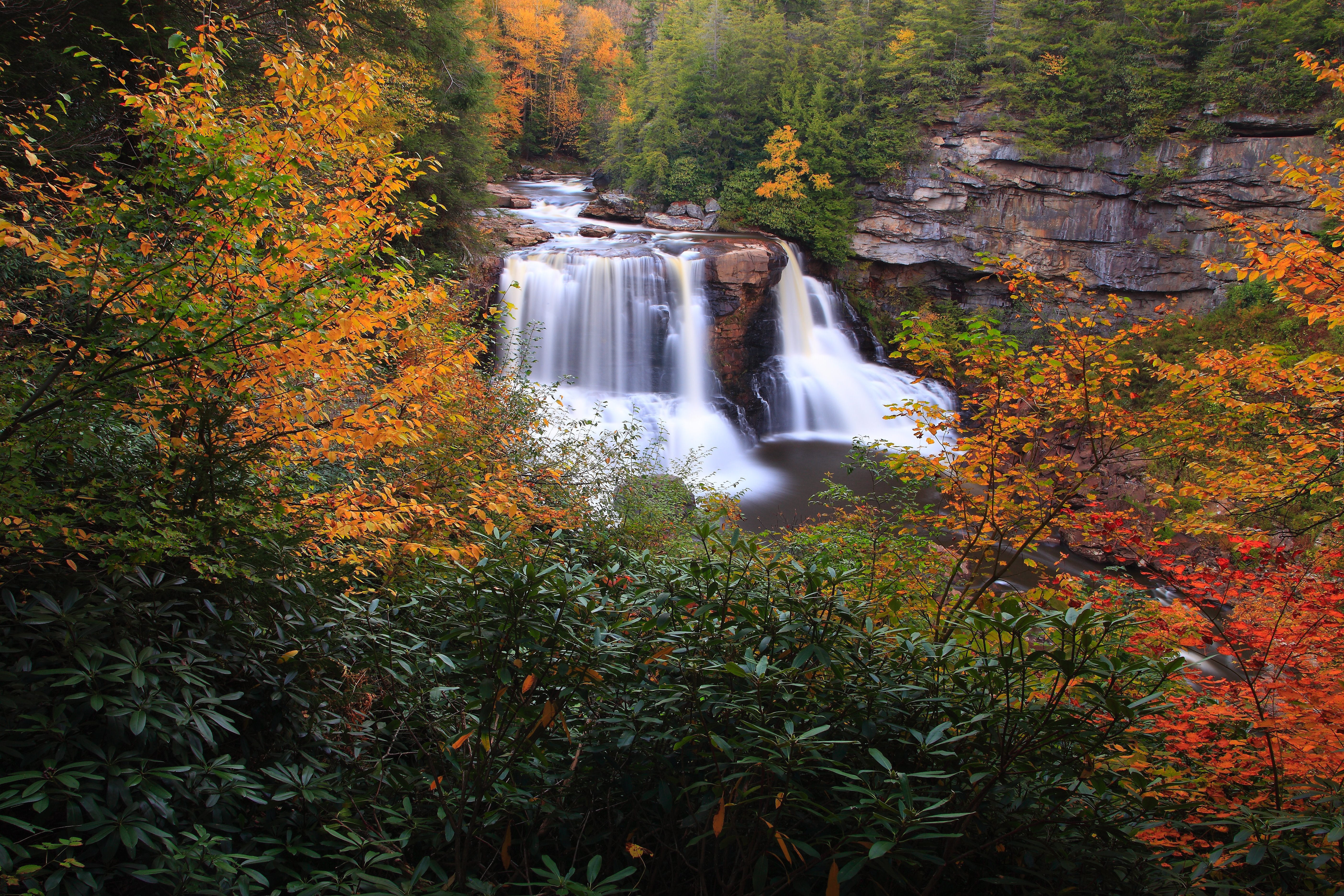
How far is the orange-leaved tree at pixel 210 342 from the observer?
2357 mm

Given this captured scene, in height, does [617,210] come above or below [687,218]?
above

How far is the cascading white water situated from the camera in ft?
47.6

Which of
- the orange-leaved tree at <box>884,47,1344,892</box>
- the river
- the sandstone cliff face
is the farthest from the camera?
the sandstone cliff face

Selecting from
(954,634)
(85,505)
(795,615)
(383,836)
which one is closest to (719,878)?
(795,615)

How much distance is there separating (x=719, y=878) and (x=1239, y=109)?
25324mm

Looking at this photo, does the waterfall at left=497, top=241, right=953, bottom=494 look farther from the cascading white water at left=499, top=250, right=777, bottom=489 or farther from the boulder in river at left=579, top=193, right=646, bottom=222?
the boulder in river at left=579, top=193, right=646, bottom=222

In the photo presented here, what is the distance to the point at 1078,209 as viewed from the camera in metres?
20.1

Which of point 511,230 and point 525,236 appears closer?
point 525,236

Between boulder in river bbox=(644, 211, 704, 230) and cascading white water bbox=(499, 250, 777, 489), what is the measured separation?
483 cm

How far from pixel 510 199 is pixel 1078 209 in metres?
18.8

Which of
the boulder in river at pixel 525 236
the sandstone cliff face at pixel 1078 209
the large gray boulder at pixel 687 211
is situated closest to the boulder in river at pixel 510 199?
the boulder in river at pixel 525 236

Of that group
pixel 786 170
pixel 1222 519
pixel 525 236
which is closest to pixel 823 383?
pixel 786 170

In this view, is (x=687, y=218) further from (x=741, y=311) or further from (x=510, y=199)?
(x=741, y=311)

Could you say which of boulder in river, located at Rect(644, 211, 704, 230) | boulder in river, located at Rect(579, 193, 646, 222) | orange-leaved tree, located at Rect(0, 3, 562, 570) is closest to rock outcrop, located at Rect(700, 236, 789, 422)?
boulder in river, located at Rect(644, 211, 704, 230)
